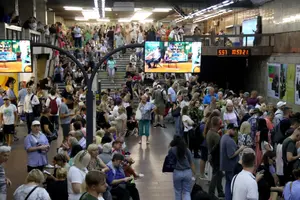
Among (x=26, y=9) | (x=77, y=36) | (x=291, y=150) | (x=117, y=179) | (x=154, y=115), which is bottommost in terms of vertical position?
(x=154, y=115)

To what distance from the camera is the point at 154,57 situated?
37.3ft

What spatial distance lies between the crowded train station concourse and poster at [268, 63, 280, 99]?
5 centimetres

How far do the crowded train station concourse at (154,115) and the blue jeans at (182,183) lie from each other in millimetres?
20

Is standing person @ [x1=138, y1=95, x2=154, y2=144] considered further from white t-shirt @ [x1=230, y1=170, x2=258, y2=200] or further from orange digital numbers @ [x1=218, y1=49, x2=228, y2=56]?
orange digital numbers @ [x1=218, y1=49, x2=228, y2=56]

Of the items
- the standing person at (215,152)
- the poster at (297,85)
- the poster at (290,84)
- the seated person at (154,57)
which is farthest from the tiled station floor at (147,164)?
the poster at (290,84)

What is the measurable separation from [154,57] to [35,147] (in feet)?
10.4

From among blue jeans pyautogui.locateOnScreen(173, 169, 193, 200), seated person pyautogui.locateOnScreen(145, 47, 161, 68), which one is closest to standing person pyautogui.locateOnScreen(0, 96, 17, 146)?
seated person pyautogui.locateOnScreen(145, 47, 161, 68)

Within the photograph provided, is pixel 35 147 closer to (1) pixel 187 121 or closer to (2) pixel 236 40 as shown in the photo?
(1) pixel 187 121

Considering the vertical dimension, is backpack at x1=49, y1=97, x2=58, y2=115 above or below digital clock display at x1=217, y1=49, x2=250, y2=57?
below

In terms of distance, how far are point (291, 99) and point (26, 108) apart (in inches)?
444

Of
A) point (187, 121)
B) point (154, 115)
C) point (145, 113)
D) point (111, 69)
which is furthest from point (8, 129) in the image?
point (111, 69)

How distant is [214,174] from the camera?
10.7 metres

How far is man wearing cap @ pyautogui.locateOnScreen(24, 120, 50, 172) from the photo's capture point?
10.7 meters

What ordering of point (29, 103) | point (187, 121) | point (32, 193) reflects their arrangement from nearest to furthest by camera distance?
point (32, 193)
point (187, 121)
point (29, 103)
